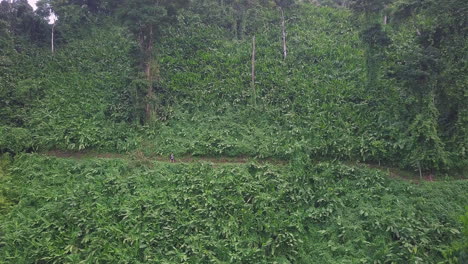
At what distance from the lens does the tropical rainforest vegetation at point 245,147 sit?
12.3 metres

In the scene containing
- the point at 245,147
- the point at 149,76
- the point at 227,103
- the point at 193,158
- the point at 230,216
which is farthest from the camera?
the point at 227,103

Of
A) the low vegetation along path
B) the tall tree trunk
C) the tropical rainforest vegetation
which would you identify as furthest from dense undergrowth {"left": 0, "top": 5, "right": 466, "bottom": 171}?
the tall tree trunk

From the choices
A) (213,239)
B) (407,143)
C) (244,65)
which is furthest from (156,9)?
(407,143)

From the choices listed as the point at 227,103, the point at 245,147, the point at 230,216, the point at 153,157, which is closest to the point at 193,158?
the point at 153,157

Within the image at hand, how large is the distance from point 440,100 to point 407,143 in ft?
7.73

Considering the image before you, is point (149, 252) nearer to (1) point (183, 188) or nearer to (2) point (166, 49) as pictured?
(1) point (183, 188)

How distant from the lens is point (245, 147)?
16.5m

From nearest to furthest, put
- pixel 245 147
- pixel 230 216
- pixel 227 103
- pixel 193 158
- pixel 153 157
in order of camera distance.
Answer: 1. pixel 230 216
2. pixel 245 147
3. pixel 193 158
4. pixel 153 157
5. pixel 227 103

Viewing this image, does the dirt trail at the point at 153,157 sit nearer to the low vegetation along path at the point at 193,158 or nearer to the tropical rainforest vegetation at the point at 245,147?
the low vegetation along path at the point at 193,158

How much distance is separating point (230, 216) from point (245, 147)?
440 cm

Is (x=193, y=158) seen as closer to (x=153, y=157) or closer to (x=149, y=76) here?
(x=153, y=157)

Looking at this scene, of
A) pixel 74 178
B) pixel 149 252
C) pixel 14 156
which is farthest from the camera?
pixel 14 156

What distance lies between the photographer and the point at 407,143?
47.1 ft

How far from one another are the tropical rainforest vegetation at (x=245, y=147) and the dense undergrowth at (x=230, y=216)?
0.06m
